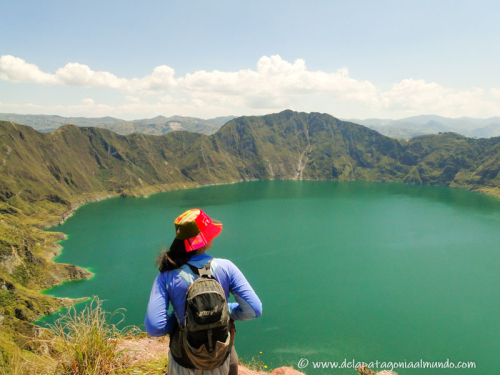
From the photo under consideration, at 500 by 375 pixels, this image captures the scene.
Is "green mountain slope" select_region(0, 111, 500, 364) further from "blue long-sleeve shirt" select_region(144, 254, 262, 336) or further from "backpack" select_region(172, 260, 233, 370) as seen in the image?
"backpack" select_region(172, 260, 233, 370)

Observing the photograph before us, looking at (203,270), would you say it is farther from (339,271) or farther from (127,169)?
(127,169)

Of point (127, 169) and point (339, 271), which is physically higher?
point (127, 169)

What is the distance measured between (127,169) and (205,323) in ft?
465

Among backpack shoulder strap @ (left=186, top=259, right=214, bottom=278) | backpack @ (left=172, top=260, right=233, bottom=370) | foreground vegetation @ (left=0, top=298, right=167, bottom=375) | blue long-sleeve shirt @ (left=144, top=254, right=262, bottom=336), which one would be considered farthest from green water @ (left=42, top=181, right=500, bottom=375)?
backpack shoulder strap @ (left=186, top=259, right=214, bottom=278)

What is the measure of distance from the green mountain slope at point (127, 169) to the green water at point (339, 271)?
17.4 ft

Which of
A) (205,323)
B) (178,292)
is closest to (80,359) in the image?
(178,292)

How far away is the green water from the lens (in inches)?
1166

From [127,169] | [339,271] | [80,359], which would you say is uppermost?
[80,359]

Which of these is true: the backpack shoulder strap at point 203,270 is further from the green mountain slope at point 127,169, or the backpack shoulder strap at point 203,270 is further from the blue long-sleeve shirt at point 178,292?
the green mountain slope at point 127,169

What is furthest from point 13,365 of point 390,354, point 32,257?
point 32,257

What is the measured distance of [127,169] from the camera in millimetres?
132875

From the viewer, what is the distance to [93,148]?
452 ft

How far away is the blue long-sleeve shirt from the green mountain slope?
24111mm

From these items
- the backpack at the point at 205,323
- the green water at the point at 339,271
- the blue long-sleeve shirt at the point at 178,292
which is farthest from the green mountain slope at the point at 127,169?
the backpack at the point at 205,323
